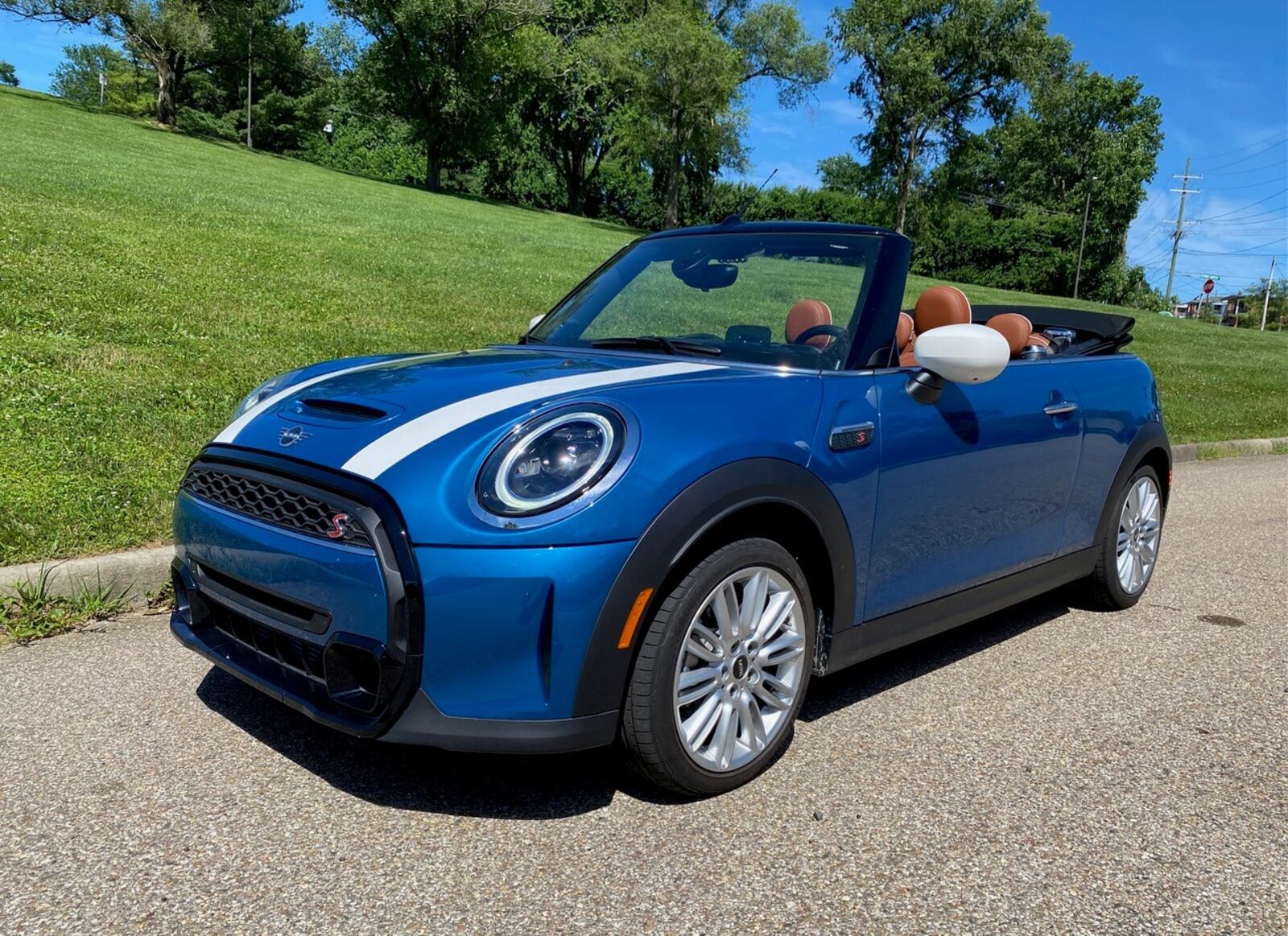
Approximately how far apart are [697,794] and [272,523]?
126 centimetres

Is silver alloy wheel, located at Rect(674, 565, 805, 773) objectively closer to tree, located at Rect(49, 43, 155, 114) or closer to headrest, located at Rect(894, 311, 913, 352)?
headrest, located at Rect(894, 311, 913, 352)

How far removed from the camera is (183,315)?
7715 millimetres

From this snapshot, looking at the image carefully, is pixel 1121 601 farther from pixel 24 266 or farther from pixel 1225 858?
pixel 24 266

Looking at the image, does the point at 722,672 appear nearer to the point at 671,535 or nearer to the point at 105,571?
the point at 671,535

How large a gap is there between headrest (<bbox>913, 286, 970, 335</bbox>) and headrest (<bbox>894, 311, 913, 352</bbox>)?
53 millimetres

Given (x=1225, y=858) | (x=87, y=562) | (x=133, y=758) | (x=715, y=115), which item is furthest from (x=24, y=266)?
(x=715, y=115)

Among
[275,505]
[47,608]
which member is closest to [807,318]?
[275,505]

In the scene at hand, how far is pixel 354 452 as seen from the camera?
2.40 m

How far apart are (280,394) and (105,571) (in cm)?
145

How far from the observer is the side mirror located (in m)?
2.96

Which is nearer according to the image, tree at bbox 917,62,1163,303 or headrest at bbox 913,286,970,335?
headrest at bbox 913,286,970,335

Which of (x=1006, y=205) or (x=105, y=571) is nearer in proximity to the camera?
(x=105, y=571)

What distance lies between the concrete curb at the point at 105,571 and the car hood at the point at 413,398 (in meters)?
1.32

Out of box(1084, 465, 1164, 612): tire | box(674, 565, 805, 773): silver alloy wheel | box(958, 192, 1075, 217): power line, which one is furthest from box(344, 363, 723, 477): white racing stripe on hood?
box(958, 192, 1075, 217): power line
